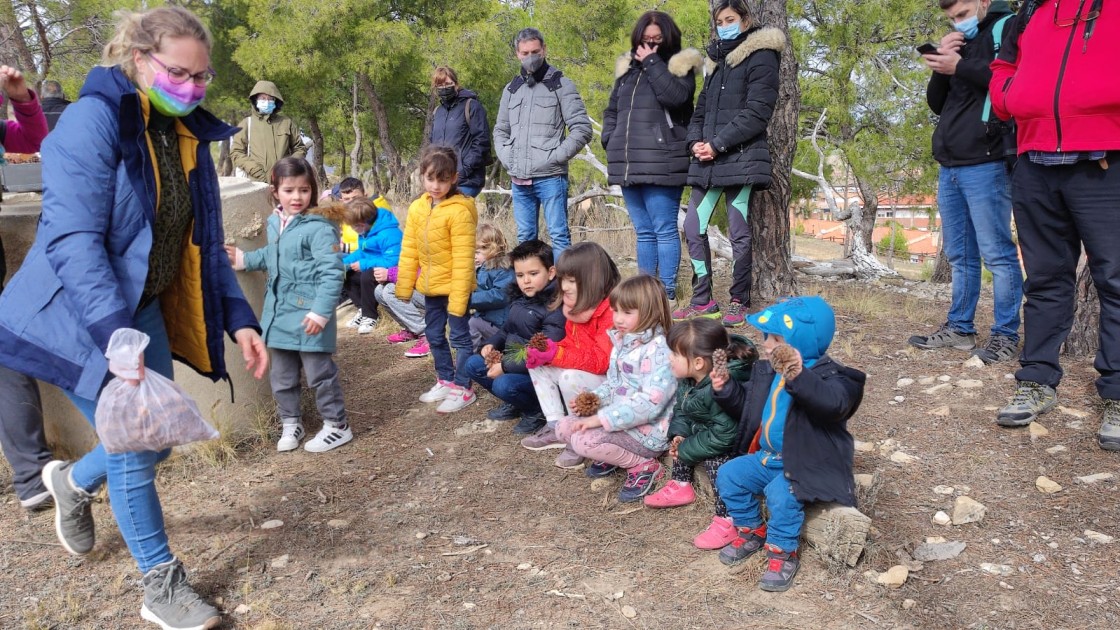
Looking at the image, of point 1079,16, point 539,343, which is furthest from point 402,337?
point 1079,16

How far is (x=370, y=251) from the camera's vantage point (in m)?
6.33

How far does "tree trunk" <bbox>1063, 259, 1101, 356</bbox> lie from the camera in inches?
164

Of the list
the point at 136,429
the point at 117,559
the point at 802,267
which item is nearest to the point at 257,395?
the point at 117,559

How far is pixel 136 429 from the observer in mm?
2184

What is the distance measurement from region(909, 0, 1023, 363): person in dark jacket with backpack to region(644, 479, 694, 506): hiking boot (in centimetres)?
199

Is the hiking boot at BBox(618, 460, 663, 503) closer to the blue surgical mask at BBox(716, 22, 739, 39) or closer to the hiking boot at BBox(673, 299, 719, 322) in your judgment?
the hiking boot at BBox(673, 299, 719, 322)

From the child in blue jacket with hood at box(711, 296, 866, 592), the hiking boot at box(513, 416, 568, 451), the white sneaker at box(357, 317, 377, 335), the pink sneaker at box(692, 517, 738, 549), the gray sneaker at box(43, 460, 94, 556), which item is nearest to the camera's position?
the child in blue jacket with hood at box(711, 296, 866, 592)

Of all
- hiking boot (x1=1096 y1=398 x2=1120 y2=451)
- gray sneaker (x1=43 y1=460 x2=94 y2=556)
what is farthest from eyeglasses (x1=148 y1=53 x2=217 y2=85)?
hiking boot (x1=1096 y1=398 x2=1120 y2=451)

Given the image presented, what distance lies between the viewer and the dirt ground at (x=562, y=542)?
2562 mm

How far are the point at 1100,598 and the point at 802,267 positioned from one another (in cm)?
573

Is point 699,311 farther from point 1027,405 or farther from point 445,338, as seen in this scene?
point 1027,405

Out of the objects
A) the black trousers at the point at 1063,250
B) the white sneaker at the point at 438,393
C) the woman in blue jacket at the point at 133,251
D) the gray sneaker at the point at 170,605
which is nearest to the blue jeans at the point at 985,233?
the black trousers at the point at 1063,250

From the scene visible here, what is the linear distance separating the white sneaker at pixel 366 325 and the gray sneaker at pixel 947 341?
4147 mm

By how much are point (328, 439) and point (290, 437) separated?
0.66ft
